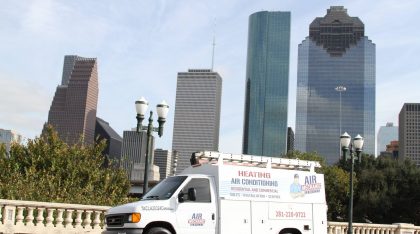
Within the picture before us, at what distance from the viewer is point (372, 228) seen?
2605cm

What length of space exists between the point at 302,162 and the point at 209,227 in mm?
3961

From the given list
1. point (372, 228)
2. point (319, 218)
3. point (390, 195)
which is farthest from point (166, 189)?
point (390, 195)

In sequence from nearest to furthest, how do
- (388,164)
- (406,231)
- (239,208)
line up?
(239,208)
(406,231)
(388,164)

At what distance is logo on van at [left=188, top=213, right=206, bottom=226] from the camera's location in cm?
1398

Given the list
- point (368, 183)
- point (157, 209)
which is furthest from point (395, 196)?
point (157, 209)

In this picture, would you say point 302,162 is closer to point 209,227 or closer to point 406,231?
point 209,227

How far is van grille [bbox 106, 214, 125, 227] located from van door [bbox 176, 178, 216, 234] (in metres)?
1.35

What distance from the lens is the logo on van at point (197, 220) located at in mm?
13976

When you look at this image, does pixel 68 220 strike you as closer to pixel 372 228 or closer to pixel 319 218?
pixel 319 218

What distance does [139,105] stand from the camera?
63.1 ft

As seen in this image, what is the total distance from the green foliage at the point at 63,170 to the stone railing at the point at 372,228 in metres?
10.2

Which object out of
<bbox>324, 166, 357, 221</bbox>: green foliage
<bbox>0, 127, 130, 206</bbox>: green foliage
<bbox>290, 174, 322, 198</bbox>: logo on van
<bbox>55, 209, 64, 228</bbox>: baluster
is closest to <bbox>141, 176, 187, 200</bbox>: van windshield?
<bbox>290, 174, 322, 198</bbox>: logo on van

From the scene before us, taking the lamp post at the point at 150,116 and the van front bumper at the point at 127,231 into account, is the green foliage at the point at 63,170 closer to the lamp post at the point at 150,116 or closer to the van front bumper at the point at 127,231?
the lamp post at the point at 150,116

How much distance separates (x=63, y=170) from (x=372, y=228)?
58.7 feet
